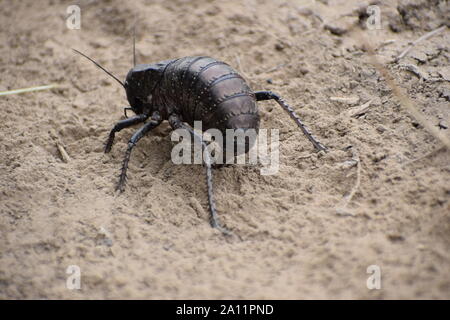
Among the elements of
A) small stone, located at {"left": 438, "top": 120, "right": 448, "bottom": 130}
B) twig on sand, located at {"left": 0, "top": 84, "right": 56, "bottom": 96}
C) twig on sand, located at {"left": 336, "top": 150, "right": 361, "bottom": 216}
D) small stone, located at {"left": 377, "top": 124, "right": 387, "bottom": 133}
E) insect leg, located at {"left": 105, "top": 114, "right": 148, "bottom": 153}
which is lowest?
twig on sand, located at {"left": 336, "top": 150, "right": 361, "bottom": 216}

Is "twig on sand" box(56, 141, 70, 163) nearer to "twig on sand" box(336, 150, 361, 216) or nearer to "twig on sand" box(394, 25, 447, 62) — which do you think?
"twig on sand" box(336, 150, 361, 216)

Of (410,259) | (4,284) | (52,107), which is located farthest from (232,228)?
(52,107)

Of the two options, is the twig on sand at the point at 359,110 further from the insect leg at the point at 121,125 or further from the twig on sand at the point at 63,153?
the twig on sand at the point at 63,153

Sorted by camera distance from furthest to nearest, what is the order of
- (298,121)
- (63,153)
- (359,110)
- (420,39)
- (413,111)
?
1. (420,39)
2. (63,153)
3. (359,110)
4. (298,121)
5. (413,111)

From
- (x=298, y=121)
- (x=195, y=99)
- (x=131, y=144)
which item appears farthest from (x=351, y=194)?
(x=131, y=144)

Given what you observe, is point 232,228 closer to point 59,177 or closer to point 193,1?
point 59,177

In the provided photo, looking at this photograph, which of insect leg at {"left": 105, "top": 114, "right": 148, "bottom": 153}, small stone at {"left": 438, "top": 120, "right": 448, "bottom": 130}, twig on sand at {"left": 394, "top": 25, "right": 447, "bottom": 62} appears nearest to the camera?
small stone at {"left": 438, "top": 120, "right": 448, "bottom": 130}

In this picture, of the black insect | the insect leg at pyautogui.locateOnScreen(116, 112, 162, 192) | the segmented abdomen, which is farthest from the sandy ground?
the segmented abdomen

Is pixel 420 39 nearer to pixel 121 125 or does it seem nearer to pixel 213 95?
pixel 213 95
